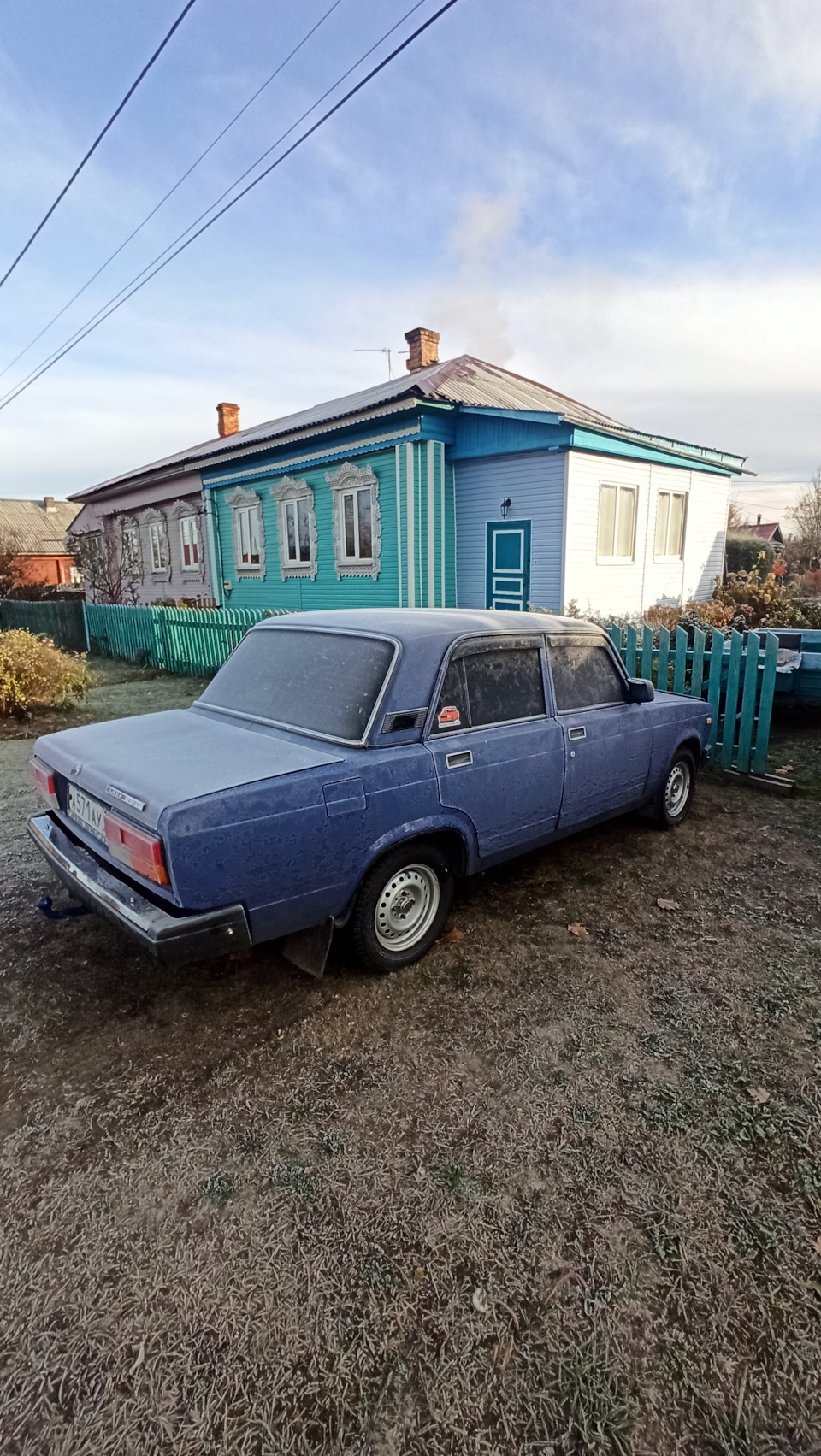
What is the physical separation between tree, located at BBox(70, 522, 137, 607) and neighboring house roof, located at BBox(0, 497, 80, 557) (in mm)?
24034

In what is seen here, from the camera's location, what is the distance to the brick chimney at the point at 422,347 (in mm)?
17812

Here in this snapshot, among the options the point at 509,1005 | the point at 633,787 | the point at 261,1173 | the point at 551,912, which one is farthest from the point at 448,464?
the point at 261,1173

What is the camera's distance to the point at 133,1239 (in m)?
2.10

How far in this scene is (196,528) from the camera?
2119cm

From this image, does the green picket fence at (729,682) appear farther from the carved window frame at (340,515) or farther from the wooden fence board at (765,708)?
the carved window frame at (340,515)

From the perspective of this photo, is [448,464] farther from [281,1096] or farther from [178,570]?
[281,1096]

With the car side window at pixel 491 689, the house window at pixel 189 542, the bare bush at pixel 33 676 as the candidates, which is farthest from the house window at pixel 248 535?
the car side window at pixel 491 689

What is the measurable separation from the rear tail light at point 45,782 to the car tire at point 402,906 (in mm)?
1703

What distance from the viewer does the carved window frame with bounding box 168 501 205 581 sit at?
2094 centimetres

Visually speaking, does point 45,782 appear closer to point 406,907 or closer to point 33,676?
point 406,907

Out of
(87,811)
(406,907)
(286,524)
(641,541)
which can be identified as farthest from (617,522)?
(87,811)

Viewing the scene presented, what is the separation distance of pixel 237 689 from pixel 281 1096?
2142 mm

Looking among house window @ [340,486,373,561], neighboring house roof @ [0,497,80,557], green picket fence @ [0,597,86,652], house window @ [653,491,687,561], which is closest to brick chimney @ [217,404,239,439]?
green picket fence @ [0,597,86,652]

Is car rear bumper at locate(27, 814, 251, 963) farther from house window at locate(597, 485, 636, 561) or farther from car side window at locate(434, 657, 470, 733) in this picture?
house window at locate(597, 485, 636, 561)
